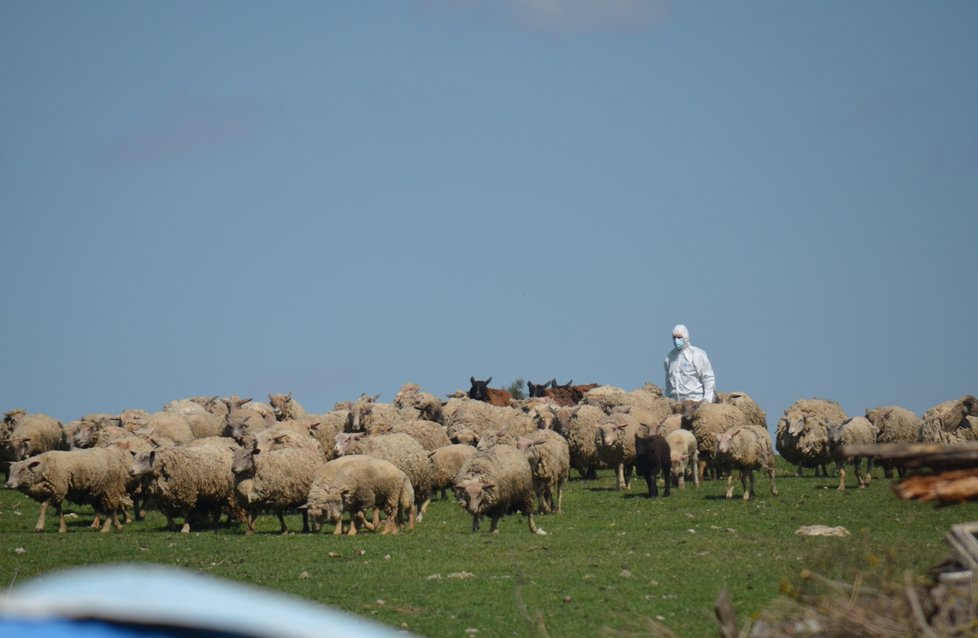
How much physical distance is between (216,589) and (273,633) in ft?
0.69

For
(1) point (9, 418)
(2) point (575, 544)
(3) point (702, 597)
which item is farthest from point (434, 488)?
(1) point (9, 418)

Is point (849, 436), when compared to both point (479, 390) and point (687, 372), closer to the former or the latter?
point (687, 372)

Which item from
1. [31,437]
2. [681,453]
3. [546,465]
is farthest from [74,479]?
[681,453]

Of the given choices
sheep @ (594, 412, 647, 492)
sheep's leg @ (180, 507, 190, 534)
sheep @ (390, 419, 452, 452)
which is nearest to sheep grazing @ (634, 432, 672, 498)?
sheep @ (594, 412, 647, 492)

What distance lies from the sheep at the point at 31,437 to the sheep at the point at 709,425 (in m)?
16.5

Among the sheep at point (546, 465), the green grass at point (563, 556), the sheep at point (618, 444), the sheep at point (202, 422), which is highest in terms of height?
the sheep at point (202, 422)

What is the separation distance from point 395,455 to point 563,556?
22.6ft

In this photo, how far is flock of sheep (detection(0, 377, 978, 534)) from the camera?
22078 mm

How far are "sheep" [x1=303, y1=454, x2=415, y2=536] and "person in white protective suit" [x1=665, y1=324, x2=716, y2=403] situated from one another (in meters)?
18.8

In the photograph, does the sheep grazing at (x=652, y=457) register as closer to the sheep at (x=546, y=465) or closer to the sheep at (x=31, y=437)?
the sheep at (x=546, y=465)

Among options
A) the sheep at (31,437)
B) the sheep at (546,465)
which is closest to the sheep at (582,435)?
the sheep at (546,465)

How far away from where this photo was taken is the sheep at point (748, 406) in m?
37.0

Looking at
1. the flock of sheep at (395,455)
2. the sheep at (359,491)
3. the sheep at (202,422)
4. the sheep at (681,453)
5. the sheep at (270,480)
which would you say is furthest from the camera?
the sheep at (202,422)

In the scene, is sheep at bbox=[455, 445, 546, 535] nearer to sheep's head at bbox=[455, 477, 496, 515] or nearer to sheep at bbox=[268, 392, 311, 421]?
sheep's head at bbox=[455, 477, 496, 515]
